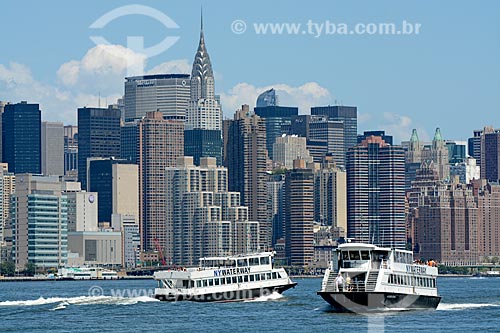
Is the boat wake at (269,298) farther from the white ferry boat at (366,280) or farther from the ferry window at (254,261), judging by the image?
the white ferry boat at (366,280)

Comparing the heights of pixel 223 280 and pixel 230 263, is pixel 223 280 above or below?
below

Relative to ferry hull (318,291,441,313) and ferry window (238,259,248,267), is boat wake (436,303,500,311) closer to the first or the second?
ferry hull (318,291,441,313)

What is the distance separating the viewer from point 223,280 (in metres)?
162

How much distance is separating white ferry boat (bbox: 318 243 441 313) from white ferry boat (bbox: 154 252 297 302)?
1045 inches

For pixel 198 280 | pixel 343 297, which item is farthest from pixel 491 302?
pixel 343 297

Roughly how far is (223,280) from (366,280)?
3252 cm

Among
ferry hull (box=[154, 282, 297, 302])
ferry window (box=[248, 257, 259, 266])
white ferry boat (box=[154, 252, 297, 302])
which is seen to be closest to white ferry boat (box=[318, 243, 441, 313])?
white ferry boat (box=[154, 252, 297, 302])

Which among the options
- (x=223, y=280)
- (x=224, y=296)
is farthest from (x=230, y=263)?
(x=224, y=296)

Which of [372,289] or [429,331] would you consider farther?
[372,289]

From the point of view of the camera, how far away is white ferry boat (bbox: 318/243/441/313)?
5172 inches

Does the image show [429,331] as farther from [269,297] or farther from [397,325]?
[269,297]

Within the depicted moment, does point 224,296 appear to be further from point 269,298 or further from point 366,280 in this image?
point 366,280

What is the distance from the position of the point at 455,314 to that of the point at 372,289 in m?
13.8

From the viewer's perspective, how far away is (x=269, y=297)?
164 metres
